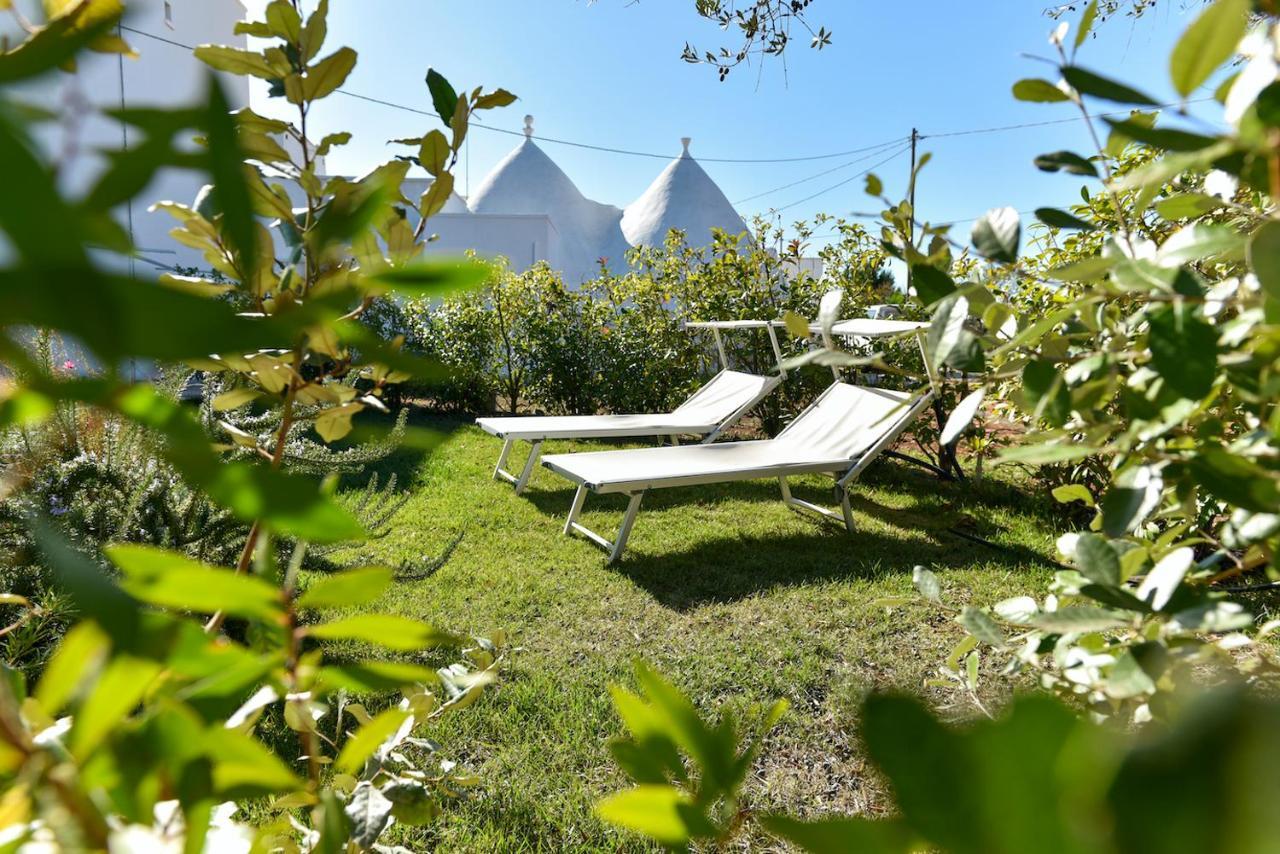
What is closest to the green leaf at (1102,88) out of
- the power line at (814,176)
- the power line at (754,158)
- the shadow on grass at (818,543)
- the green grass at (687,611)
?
the green grass at (687,611)

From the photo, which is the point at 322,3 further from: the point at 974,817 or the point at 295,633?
the point at 974,817

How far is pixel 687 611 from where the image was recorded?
12.3 feet

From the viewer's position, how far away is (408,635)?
1.25ft

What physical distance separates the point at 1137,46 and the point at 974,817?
5.51 m

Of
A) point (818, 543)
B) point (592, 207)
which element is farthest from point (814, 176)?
point (818, 543)

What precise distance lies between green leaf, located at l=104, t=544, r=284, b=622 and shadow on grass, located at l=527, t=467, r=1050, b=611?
11.9 feet

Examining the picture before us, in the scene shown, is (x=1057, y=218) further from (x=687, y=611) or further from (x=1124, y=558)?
(x=687, y=611)

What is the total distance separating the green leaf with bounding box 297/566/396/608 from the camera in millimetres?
335

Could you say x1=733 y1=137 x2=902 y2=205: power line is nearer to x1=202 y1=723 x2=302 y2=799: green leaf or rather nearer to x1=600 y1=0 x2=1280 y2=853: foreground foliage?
x1=600 y1=0 x2=1280 y2=853: foreground foliage

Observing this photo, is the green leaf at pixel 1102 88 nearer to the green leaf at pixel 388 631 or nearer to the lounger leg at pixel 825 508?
the green leaf at pixel 388 631

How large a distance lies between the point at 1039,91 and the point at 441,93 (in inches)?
19.2

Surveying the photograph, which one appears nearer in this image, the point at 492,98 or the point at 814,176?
the point at 492,98

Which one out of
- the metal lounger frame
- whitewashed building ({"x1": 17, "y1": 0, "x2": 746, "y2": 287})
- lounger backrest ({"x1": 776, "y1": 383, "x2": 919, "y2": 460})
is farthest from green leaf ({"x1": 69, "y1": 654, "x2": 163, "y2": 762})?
whitewashed building ({"x1": 17, "y1": 0, "x2": 746, "y2": 287})

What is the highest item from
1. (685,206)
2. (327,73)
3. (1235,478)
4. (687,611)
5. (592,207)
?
(685,206)
